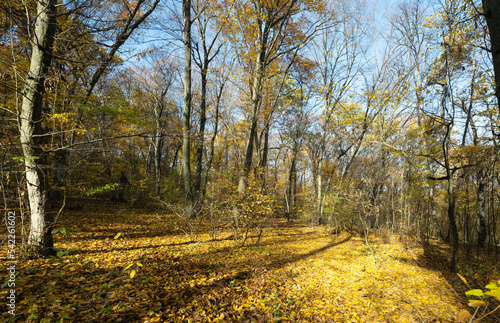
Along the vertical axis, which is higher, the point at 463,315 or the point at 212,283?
the point at 463,315

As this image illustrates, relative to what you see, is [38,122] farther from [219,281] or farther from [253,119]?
[253,119]

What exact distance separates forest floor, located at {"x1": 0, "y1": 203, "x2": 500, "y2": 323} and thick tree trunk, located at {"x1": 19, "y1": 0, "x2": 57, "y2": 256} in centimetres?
56

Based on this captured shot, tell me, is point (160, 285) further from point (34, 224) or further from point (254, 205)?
point (254, 205)

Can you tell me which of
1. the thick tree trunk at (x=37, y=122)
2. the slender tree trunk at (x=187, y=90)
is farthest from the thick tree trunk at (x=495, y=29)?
the slender tree trunk at (x=187, y=90)

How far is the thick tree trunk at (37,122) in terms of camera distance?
→ 3240mm

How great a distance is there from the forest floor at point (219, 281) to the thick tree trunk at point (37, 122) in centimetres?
56

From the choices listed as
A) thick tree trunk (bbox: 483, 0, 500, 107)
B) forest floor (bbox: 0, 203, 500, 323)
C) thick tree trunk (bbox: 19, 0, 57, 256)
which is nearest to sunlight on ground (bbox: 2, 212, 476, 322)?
forest floor (bbox: 0, 203, 500, 323)

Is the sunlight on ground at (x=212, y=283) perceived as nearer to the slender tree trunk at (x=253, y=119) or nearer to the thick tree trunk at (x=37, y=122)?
the thick tree trunk at (x=37, y=122)

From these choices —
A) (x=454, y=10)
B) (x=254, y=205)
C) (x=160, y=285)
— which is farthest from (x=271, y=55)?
(x=160, y=285)

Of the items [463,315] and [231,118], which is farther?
[231,118]

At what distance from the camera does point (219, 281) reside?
12.7 feet

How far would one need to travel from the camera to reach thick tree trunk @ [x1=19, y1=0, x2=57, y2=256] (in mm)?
3240

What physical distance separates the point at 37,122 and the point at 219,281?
426 cm

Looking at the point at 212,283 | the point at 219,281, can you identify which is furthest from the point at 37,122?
the point at 219,281
